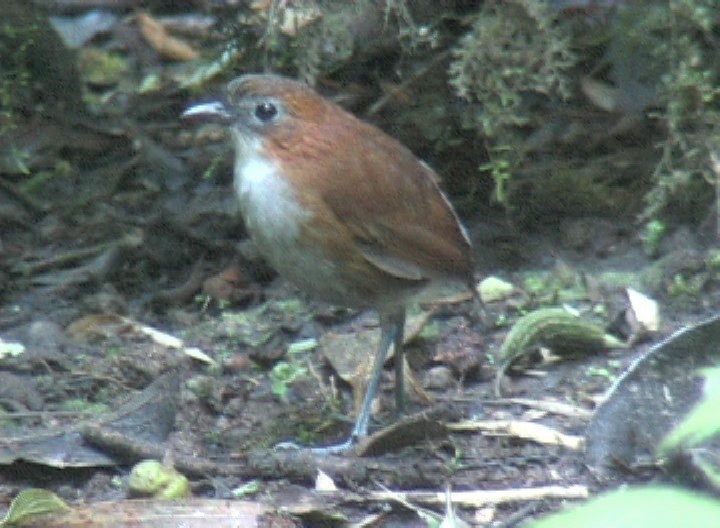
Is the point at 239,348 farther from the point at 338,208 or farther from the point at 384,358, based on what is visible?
the point at 338,208

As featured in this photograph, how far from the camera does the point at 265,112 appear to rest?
12.5 feet

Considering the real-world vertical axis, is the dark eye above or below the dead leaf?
above

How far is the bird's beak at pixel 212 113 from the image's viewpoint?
388 cm

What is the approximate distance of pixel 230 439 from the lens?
12.4 ft

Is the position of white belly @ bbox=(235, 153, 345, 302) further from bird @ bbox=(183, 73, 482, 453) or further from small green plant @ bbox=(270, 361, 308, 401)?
small green plant @ bbox=(270, 361, 308, 401)

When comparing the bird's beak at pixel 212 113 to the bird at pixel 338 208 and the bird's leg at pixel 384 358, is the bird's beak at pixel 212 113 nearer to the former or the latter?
the bird at pixel 338 208

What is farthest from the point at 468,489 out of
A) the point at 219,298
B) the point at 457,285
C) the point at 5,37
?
the point at 5,37

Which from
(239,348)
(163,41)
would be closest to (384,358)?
(239,348)

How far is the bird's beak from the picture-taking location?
153 inches

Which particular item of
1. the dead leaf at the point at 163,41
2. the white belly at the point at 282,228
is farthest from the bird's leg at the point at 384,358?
the dead leaf at the point at 163,41

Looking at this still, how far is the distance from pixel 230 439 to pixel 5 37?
7.94 ft

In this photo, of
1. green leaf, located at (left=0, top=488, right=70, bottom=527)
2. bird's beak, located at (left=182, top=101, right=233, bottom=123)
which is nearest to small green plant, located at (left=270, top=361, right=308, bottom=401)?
bird's beak, located at (left=182, top=101, right=233, bottom=123)

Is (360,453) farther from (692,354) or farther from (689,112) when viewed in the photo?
(689,112)

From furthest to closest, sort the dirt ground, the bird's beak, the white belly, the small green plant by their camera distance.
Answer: the small green plant < the bird's beak < the white belly < the dirt ground
